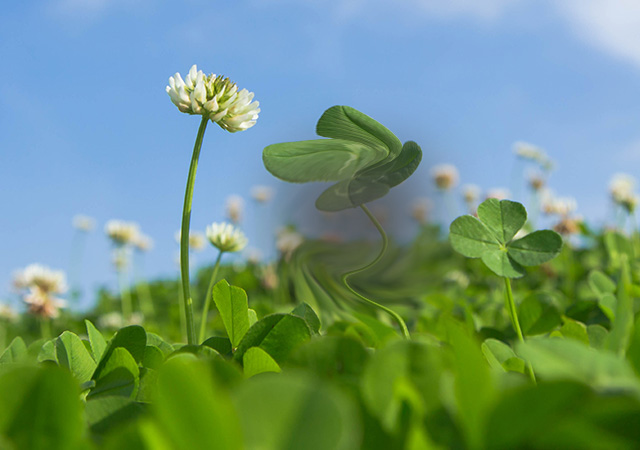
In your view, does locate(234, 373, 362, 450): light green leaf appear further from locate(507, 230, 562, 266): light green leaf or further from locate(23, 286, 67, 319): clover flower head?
locate(23, 286, 67, 319): clover flower head

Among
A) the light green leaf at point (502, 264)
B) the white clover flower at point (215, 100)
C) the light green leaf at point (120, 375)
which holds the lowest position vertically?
the light green leaf at point (120, 375)

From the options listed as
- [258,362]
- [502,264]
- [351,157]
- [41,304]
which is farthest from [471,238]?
[41,304]

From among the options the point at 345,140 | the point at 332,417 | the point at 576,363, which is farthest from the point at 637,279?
the point at 332,417

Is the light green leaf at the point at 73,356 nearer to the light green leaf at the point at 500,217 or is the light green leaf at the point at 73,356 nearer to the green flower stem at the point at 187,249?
the green flower stem at the point at 187,249

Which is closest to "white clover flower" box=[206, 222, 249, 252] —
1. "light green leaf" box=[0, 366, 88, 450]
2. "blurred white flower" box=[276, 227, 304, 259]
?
"blurred white flower" box=[276, 227, 304, 259]

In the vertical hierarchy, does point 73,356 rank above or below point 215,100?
below

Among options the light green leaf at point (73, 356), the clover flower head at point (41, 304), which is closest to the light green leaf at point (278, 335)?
the light green leaf at point (73, 356)

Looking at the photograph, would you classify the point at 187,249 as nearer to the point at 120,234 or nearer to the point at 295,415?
the point at 295,415
